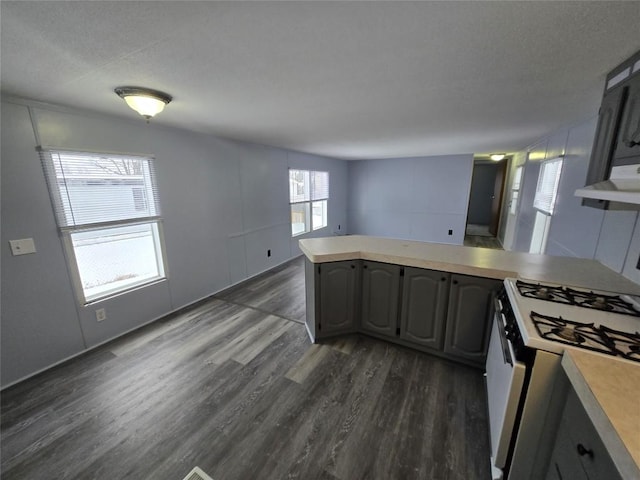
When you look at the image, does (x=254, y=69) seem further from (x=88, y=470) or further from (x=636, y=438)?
(x=88, y=470)

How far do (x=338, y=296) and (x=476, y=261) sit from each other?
1.23m

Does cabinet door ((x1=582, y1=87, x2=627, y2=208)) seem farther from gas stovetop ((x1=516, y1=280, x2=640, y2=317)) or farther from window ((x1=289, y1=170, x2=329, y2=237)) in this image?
window ((x1=289, y1=170, x2=329, y2=237))

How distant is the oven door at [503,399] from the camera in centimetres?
117

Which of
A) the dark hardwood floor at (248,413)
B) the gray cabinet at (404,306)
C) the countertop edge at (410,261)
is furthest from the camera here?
the gray cabinet at (404,306)

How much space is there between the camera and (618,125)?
4.48ft

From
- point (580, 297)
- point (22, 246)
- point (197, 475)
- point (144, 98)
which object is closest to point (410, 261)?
point (580, 297)

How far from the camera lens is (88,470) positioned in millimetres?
1418

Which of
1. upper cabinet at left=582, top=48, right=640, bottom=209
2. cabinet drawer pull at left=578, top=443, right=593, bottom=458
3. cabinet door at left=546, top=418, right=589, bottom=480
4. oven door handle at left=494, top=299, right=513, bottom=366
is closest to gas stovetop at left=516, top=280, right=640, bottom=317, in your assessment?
oven door handle at left=494, top=299, right=513, bottom=366

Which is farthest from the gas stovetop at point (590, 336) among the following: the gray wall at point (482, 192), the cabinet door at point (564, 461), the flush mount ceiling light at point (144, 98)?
the gray wall at point (482, 192)

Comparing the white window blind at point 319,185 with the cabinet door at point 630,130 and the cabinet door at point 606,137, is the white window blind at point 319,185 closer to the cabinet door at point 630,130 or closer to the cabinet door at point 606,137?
the cabinet door at point 606,137

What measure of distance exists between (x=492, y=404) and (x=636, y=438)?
3.33 feet

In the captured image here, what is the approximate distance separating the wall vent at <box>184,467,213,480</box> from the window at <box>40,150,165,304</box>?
1.92 m

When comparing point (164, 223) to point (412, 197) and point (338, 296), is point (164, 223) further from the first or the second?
point (412, 197)

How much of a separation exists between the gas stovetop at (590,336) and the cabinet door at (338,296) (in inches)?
55.1
